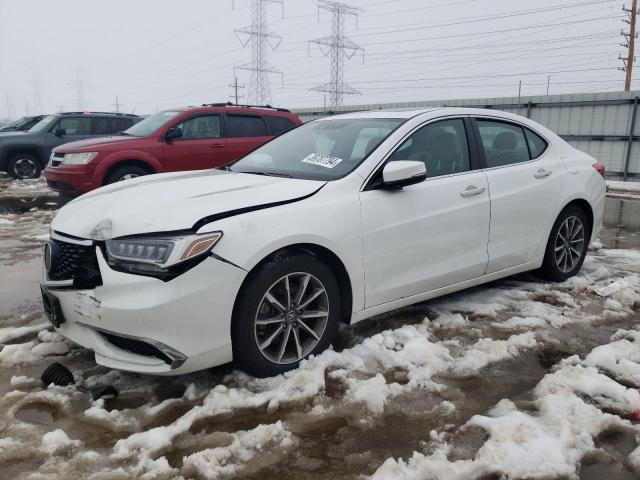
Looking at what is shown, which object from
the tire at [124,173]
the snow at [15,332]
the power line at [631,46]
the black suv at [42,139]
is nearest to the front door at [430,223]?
the snow at [15,332]

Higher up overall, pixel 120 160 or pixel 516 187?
pixel 516 187

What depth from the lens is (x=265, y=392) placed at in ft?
9.66

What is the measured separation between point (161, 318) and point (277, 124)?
7.55 m

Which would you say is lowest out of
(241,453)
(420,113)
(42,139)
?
(241,453)

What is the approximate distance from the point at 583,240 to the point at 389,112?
2.33 meters

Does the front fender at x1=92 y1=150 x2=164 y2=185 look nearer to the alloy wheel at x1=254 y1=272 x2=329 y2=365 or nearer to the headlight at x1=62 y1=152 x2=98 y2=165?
the headlight at x1=62 y1=152 x2=98 y2=165

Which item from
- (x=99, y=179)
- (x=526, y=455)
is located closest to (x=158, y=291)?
(x=526, y=455)

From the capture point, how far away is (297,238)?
3.04m

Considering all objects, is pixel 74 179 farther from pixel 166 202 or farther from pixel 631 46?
pixel 631 46

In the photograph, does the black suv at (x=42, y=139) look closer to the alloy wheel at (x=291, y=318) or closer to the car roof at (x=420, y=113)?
the car roof at (x=420, y=113)

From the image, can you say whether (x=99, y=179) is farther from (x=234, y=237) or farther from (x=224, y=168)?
(x=234, y=237)

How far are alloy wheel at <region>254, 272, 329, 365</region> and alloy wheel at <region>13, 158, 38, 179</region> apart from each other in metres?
12.3

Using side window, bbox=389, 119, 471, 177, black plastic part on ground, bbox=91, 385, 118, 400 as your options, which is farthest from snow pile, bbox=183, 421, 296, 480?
side window, bbox=389, 119, 471, 177

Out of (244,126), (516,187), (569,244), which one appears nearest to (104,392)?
(516,187)
